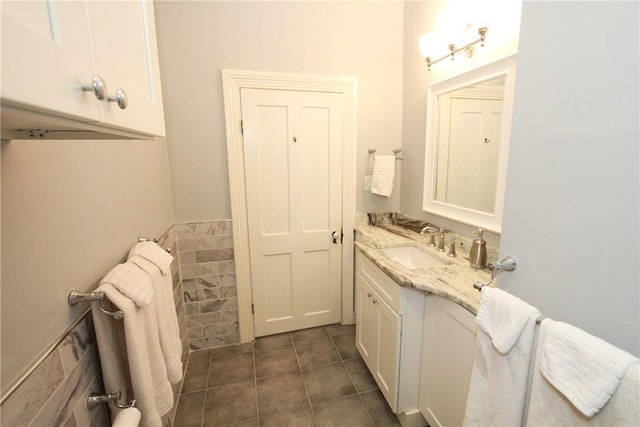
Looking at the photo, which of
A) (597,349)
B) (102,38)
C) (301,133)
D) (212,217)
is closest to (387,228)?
(301,133)

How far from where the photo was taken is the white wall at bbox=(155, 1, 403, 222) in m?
Answer: 1.92

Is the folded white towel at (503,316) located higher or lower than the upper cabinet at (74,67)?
lower

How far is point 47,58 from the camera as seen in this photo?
0.34 m

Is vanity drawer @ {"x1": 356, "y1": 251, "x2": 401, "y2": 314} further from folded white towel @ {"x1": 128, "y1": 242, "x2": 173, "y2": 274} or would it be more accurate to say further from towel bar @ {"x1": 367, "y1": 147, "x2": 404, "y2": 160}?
folded white towel @ {"x1": 128, "y1": 242, "x2": 173, "y2": 274}

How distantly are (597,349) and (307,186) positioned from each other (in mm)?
1878

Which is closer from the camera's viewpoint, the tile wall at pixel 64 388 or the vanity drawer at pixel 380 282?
the tile wall at pixel 64 388

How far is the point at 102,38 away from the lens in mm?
481

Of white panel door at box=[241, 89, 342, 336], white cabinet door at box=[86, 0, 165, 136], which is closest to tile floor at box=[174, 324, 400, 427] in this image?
white panel door at box=[241, 89, 342, 336]

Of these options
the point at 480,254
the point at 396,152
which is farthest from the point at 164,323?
the point at 396,152

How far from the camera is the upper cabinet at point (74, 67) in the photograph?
0.30 meters

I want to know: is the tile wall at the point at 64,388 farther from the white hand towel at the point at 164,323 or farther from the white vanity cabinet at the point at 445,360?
the white vanity cabinet at the point at 445,360

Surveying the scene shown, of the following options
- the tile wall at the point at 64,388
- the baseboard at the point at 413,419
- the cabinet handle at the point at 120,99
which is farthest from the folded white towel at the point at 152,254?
the baseboard at the point at 413,419

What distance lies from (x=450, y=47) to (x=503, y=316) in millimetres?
1596

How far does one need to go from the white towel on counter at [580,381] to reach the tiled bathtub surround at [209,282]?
1.94 meters
